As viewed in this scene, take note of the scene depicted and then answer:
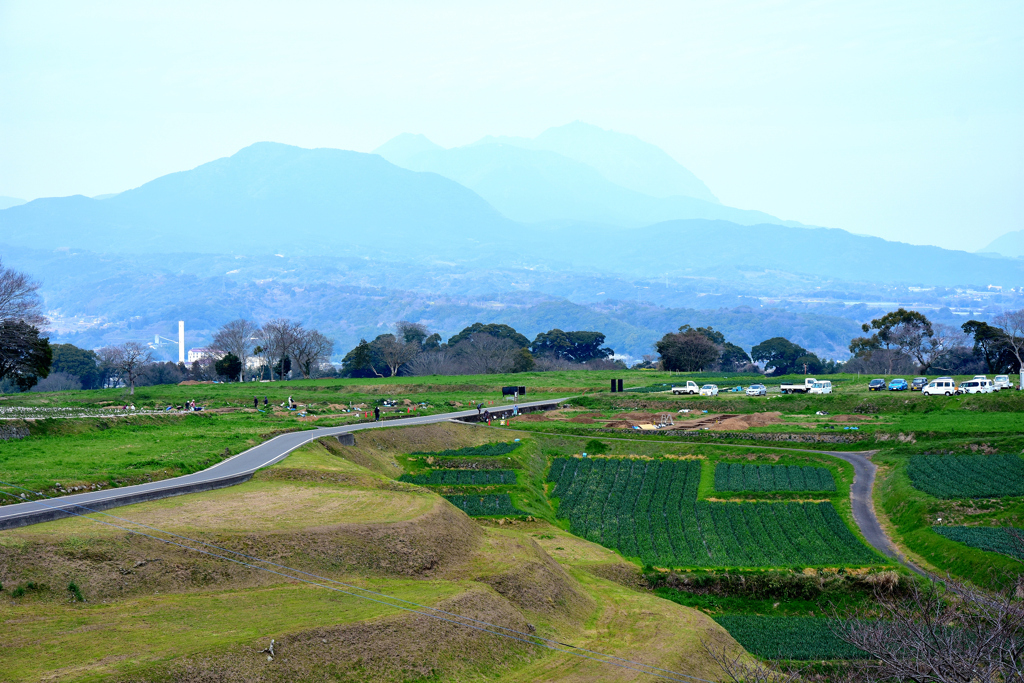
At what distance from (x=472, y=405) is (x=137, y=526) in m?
Answer: 52.4

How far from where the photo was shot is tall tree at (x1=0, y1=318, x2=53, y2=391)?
62.6 metres

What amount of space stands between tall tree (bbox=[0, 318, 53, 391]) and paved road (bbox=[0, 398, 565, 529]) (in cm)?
2766

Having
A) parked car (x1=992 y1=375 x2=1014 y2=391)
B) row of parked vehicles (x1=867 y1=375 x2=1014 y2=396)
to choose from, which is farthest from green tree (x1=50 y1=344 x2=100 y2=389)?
parked car (x1=992 y1=375 x2=1014 y2=391)

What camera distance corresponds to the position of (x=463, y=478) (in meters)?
46.1

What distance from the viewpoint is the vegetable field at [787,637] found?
86.0ft

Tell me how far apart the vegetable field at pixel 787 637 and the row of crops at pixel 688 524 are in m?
3.75

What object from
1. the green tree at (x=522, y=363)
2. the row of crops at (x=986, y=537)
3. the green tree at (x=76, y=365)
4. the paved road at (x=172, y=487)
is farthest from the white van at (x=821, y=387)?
the green tree at (x=76, y=365)

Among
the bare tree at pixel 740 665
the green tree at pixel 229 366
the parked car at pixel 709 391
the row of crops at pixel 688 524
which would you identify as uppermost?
the green tree at pixel 229 366

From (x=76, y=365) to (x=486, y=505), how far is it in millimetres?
114072

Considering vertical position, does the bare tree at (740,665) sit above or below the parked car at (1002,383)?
below

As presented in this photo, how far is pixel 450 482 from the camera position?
45219 mm

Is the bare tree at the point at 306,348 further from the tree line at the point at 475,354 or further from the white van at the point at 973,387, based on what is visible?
the white van at the point at 973,387

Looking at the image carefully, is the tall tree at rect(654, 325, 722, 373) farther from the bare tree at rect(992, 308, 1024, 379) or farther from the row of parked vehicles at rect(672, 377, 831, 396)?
the bare tree at rect(992, 308, 1024, 379)

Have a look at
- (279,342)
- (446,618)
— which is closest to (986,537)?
(446,618)
